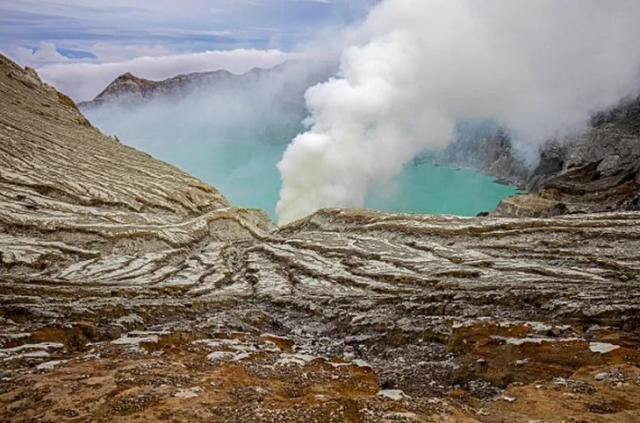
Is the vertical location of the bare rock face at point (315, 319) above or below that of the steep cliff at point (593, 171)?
below

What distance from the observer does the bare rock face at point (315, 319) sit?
12.0 meters

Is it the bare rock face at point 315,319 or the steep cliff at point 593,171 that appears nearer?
the bare rock face at point 315,319

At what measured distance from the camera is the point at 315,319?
2823cm

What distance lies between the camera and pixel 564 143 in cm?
18825

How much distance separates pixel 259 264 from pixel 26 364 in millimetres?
38316

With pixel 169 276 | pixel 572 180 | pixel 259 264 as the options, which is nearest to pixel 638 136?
pixel 572 180

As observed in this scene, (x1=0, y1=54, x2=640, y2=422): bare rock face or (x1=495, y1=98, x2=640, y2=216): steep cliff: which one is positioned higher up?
(x1=495, y1=98, x2=640, y2=216): steep cliff

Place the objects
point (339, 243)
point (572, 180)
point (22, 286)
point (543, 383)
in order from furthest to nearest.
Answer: point (572, 180)
point (339, 243)
point (22, 286)
point (543, 383)

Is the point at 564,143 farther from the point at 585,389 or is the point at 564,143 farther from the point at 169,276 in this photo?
the point at 585,389

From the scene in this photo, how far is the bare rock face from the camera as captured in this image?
39.3 feet

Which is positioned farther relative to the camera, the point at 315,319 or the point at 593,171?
the point at 593,171

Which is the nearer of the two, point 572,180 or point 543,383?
point 543,383

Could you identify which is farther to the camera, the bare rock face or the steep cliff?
the steep cliff

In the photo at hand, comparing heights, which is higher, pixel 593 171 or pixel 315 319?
pixel 593 171
